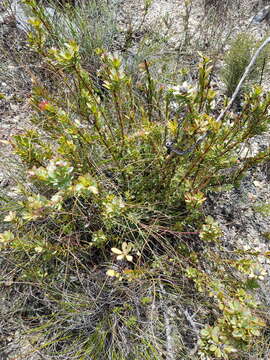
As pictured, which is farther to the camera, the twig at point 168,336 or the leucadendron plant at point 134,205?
the twig at point 168,336

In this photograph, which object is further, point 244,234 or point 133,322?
point 244,234

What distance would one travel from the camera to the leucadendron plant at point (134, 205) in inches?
45.8

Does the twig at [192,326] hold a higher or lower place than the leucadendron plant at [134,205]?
lower

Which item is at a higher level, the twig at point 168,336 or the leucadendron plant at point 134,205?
the leucadendron plant at point 134,205

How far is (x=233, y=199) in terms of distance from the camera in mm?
2070

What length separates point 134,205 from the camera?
1402mm

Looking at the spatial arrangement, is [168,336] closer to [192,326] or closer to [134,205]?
[192,326]

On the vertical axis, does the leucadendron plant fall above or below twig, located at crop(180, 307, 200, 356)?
above

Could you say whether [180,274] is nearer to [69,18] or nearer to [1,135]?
[1,135]

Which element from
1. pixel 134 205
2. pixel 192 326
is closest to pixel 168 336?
pixel 192 326

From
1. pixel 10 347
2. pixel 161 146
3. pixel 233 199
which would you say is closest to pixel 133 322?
pixel 10 347

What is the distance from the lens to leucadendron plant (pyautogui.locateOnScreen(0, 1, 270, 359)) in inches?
45.8

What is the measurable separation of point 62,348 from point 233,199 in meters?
1.58

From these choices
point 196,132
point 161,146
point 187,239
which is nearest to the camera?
point 196,132
